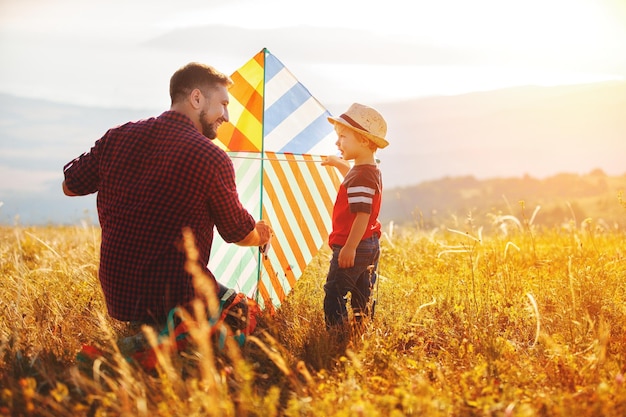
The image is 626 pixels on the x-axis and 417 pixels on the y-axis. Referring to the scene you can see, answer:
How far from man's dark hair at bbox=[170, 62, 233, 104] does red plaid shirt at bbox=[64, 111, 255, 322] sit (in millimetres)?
187

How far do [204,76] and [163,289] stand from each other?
1.56 meters

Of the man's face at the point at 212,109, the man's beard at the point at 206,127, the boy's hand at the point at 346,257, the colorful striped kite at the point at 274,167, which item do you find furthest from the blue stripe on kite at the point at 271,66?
the boy's hand at the point at 346,257

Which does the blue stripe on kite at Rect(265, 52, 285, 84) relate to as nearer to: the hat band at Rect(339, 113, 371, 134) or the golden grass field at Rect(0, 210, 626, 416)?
the hat band at Rect(339, 113, 371, 134)

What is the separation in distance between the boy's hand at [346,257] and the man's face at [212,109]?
1.35 m

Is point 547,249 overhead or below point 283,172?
below

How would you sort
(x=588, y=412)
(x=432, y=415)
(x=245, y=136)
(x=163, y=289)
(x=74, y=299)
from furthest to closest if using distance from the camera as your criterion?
(x=74, y=299), (x=245, y=136), (x=163, y=289), (x=588, y=412), (x=432, y=415)

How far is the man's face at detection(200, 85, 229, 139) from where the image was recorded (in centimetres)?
457

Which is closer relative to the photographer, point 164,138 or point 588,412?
point 588,412

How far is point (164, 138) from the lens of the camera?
170 inches

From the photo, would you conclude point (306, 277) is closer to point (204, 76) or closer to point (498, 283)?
point (498, 283)

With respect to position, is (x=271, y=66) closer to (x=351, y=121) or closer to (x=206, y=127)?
(x=351, y=121)

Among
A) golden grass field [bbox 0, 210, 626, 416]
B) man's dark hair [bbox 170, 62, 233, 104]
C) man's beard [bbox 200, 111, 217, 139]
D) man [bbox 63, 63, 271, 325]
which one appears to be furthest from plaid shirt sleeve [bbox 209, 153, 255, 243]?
golden grass field [bbox 0, 210, 626, 416]

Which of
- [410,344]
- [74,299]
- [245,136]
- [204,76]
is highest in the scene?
[204,76]

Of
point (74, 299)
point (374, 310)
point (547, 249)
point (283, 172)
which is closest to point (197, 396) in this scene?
point (374, 310)
